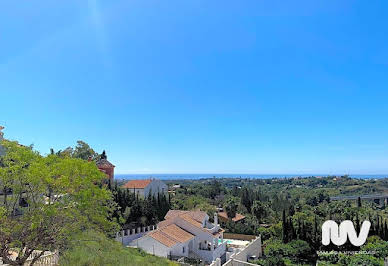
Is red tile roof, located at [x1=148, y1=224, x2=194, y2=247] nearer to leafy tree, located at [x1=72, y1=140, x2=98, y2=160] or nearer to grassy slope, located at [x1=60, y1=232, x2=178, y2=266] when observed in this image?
grassy slope, located at [x1=60, y1=232, x2=178, y2=266]

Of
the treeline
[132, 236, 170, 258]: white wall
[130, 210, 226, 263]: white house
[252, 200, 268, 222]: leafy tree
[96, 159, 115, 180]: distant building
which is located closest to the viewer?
[132, 236, 170, 258]: white wall

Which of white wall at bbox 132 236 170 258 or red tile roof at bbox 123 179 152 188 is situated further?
red tile roof at bbox 123 179 152 188

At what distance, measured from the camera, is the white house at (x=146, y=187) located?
146 feet

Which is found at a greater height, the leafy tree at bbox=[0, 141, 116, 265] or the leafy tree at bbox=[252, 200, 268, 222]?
the leafy tree at bbox=[0, 141, 116, 265]

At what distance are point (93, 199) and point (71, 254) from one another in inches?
130

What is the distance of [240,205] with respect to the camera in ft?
182

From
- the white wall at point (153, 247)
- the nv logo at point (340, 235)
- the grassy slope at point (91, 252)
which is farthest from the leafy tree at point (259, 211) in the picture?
the grassy slope at point (91, 252)

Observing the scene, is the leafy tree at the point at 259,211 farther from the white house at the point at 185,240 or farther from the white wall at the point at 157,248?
the white wall at the point at 157,248

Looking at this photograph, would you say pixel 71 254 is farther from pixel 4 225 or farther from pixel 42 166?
pixel 42 166

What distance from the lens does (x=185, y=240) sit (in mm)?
24219

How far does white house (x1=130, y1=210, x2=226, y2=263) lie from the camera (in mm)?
22328

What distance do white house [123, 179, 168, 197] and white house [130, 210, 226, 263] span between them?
15.9 metres

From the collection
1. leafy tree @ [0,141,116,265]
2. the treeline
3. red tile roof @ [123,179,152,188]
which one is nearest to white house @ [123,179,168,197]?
red tile roof @ [123,179,152,188]

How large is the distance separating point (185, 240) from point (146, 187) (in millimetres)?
21637
